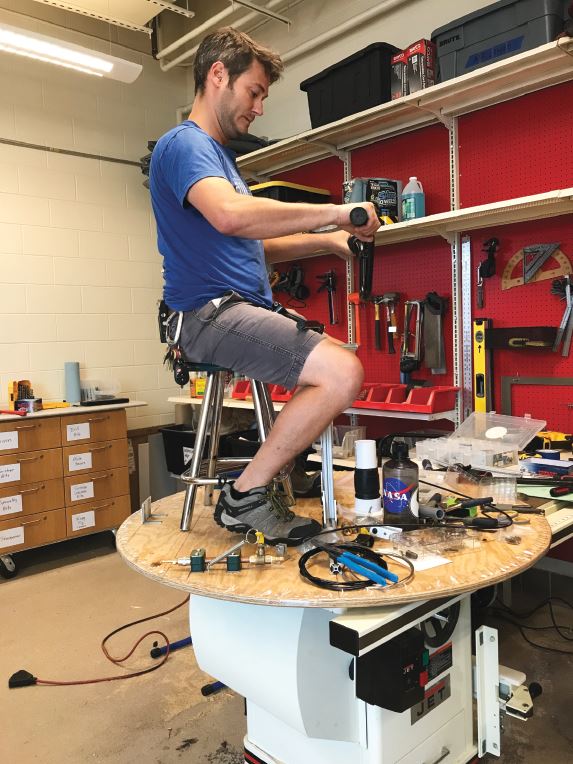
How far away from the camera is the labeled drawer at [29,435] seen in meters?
3.14

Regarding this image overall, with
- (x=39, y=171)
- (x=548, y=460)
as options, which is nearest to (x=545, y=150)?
(x=548, y=460)

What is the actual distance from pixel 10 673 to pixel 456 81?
295 centimetres

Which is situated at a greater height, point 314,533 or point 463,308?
point 463,308

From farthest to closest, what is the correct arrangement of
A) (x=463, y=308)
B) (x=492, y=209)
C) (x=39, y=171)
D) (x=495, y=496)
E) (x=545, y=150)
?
(x=39, y=171), (x=463, y=308), (x=545, y=150), (x=492, y=209), (x=495, y=496)

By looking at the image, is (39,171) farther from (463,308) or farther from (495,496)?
(495,496)

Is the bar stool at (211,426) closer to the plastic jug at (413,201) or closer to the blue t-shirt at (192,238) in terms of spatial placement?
the blue t-shirt at (192,238)

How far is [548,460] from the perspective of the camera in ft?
6.98

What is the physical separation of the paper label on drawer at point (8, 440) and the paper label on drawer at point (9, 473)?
0.32 ft

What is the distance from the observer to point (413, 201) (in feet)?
9.38

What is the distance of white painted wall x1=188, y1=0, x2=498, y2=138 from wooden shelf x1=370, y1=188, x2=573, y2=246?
3.58 feet

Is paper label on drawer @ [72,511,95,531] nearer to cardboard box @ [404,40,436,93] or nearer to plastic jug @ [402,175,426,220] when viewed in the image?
plastic jug @ [402,175,426,220]

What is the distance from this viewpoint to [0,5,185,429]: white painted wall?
3.75 metres

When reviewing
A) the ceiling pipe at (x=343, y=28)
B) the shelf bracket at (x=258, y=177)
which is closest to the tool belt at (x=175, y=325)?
the ceiling pipe at (x=343, y=28)

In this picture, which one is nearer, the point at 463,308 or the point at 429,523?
the point at 429,523
